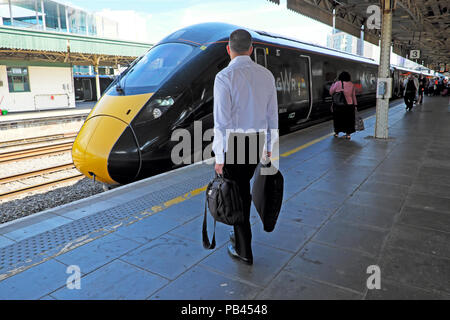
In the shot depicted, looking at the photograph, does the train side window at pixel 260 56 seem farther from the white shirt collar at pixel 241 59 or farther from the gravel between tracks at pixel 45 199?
the white shirt collar at pixel 241 59

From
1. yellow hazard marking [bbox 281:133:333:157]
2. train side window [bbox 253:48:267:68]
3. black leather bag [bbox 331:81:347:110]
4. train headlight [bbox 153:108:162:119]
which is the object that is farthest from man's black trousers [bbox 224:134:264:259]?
black leather bag [bbox 331:81:347:110]

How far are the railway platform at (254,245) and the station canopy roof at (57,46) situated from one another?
1506cm

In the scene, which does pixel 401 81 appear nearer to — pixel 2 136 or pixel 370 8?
pixel 370 8

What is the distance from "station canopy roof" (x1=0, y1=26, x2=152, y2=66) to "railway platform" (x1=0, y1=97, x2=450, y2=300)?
1506 cm

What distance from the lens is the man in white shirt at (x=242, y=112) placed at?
7.52ft

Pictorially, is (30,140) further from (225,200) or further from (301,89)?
(225,200)

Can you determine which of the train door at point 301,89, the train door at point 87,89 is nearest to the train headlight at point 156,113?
the train door at point 301,89

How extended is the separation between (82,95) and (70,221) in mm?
28860

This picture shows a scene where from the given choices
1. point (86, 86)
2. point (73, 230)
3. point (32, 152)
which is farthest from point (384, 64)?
point (86, 86)

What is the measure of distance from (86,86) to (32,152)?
71.0 ft
